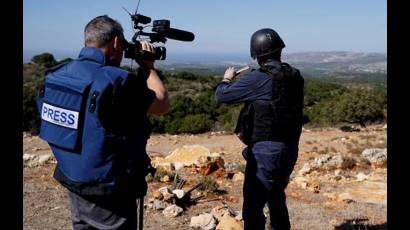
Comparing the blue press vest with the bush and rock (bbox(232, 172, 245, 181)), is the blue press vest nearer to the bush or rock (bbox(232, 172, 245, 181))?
rock (bbox(232, 172, 245, 181))

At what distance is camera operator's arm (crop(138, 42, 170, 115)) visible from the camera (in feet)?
8.76

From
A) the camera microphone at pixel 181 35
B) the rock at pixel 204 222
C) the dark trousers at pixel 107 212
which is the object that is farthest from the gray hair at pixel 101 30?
the rock at pixel 204 222

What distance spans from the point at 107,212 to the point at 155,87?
741 millimetres

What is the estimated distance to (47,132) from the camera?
8.75 ft

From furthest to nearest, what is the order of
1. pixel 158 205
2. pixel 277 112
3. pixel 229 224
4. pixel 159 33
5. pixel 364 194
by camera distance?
pixel 364 194 → pixel 158 205 → pixel 229 224 → pixel 277 112 → pixel 159 33

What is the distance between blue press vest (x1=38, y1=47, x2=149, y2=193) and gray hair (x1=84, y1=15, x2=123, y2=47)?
0.19 ft

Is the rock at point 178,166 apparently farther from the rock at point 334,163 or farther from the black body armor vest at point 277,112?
the black body armor vest at point 277,112

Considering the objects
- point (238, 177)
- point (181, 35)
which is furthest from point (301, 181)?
point (181, 35)

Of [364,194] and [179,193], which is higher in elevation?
[179,193]

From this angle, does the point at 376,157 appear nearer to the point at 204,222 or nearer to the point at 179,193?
the point at 179,193

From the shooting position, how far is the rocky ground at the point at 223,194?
5.75 meters

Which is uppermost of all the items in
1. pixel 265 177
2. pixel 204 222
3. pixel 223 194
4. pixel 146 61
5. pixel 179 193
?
pixel 146 61

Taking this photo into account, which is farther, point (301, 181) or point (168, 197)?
point (301, 181)

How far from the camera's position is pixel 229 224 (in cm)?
521
